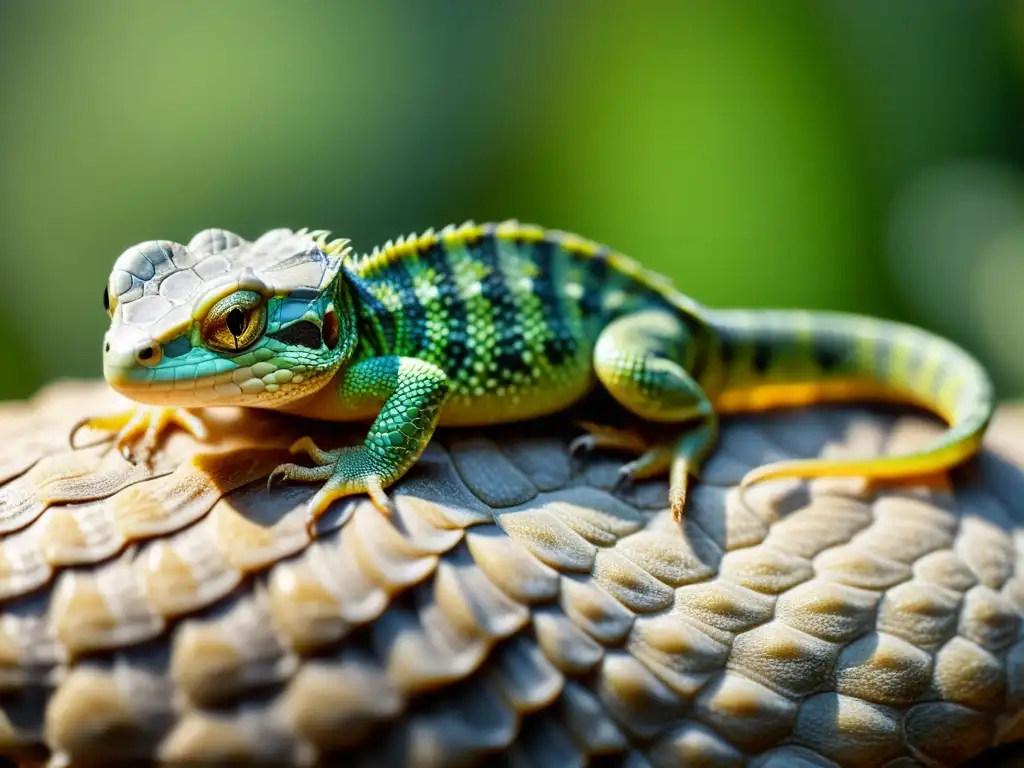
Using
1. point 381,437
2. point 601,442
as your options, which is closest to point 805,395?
point 601,442

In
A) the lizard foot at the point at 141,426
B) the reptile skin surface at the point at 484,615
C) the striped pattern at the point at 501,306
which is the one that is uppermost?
the striped pattern at the point at 501,306

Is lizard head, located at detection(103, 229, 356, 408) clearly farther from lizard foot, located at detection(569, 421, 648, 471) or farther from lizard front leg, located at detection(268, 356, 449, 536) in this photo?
lizard foot, located at detection(569, 421, 648, 471)

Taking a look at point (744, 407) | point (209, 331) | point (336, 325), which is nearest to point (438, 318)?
point (336, 325)

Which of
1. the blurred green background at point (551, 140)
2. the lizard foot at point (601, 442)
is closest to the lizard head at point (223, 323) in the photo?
the lizard foot at point (601, 442)

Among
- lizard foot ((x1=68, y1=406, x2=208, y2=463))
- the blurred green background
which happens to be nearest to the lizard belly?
lizard foot ((x1=68, y1=406, x2=208, y2=463))

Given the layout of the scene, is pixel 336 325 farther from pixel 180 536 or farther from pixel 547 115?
pixel 547 115

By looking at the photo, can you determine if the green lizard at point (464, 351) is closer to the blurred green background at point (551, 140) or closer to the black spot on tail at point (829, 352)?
the black spot on tail at point (829, 352)
